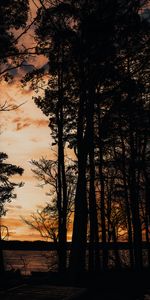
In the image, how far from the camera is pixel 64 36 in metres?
19.3

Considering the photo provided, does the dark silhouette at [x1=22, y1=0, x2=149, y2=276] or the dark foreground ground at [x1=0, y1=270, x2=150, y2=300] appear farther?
the dark silhouette at [x1=22, y1=0, x2=149, y2=276]

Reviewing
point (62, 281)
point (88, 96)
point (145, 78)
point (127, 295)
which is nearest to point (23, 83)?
point (88, 96)

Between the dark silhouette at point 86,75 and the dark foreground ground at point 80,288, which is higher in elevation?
the dark silhouette at point 86,75

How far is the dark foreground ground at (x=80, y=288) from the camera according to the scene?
1126 centimetres

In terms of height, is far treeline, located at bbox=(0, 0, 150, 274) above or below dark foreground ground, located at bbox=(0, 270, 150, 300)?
above

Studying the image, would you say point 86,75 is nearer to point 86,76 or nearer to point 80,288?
point 86,76

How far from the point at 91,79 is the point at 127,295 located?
8823 mm

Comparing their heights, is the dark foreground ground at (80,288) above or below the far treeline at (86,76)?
below

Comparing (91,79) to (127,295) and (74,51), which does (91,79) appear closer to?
(74,51)

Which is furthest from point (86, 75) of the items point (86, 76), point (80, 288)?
point (80, 288)

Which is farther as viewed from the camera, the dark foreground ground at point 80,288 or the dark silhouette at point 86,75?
the dark silhouette at point 86,75

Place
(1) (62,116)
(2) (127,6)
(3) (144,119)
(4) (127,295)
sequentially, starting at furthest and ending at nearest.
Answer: (1) (62,116), (3) (144,119), (2) (127,6), (4) (127,295)

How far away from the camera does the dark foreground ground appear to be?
11.3 meters

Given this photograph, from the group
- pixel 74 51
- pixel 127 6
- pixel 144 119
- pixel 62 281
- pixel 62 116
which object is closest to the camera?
pixel 62 281
